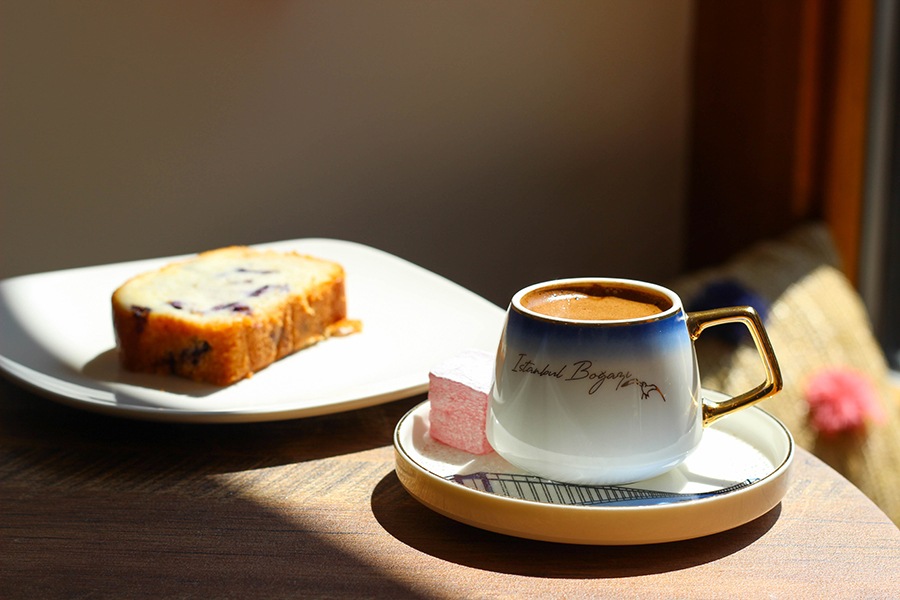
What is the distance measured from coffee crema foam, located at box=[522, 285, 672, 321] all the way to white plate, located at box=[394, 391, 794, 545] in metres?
0.11

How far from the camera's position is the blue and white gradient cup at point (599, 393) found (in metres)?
0.61

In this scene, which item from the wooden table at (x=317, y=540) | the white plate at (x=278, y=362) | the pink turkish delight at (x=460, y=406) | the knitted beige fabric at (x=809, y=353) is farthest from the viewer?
the knitted beige fabric at (x=809, y=353)

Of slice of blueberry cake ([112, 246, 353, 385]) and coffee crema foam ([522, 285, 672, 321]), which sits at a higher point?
coffee crema foam ([522, 285, 672, 321])

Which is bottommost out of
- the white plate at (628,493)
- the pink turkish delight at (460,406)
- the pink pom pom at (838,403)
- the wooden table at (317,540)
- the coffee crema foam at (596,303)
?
the pink pom pom at (838,403)

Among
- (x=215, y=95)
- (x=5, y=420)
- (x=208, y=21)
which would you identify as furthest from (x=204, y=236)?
(x=5, y=420)

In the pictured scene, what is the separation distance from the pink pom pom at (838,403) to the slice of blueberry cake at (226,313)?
990 mm

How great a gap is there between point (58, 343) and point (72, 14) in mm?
724

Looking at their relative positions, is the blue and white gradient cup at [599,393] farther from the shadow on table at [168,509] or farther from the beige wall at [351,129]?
the beige wall at [351,129]

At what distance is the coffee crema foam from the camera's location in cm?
66

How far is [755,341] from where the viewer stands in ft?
2.15

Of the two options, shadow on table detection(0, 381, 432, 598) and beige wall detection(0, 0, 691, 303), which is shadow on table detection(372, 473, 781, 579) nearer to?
shadow on table detection(0, 381, 432, 598)

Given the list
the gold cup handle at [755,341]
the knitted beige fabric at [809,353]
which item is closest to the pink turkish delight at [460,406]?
the gold cup handle at [755,341]

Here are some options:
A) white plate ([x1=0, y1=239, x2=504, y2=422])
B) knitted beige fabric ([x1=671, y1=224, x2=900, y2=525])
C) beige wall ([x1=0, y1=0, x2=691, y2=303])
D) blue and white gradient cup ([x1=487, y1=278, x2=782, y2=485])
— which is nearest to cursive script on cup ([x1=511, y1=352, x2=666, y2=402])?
blue and white gradient cup ([x1=487, y1=278, x2=782, y2=485])

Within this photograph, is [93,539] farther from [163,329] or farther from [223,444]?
[163,329]
